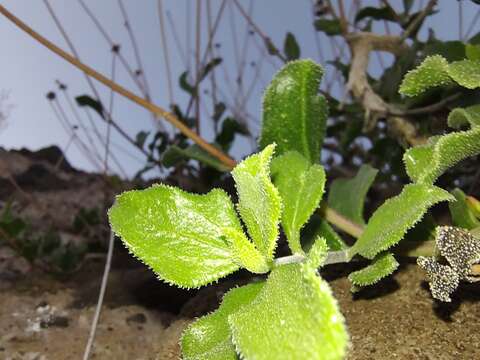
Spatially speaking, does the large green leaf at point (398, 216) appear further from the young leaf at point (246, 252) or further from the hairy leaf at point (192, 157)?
the hairy leaf at point (192, 157)

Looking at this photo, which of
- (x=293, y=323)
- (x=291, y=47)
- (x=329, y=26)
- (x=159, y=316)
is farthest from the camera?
(x=291, y=47)

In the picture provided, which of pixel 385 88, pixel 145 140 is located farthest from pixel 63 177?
pixel 385 88

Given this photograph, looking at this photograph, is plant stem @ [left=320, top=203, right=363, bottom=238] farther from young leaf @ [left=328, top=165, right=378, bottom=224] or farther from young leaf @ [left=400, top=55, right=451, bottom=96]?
young leaf @ [left=400, top=55, right=451, bottom=96]

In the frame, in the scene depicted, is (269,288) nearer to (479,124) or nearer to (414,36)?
(479,124)

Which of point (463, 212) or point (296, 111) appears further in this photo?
point (296, 111)

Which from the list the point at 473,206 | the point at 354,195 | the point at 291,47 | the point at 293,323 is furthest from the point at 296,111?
the point at 291,47

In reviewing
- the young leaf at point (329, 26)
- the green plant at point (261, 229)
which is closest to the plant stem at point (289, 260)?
the green plant at point (261, 229)

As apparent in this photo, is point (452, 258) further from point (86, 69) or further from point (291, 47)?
point (291, 47)

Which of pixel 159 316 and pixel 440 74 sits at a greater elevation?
pixel 440 74
